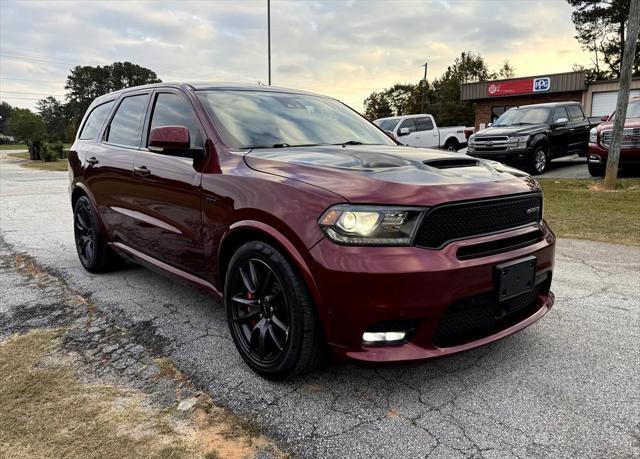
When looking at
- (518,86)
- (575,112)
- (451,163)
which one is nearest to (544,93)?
(518,86)

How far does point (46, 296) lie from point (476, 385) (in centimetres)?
364

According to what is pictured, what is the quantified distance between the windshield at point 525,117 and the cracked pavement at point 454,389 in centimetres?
984

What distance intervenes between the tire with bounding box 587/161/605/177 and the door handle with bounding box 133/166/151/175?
10.4m

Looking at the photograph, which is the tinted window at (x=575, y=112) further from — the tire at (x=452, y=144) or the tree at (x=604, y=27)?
the tree at (x=604, y=27)

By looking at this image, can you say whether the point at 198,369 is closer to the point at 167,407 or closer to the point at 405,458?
the point at 167,407

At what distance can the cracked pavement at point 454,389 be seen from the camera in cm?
216

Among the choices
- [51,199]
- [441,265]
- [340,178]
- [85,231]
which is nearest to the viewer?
[441,265]

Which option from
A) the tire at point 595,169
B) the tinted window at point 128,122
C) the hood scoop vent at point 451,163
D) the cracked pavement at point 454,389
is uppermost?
the tinted window at point 128,122

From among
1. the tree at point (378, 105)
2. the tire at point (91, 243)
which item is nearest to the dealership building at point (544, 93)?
the tire at point (91, 243)

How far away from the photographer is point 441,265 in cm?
222

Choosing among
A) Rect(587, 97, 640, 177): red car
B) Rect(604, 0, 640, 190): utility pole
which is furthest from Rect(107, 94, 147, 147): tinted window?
Rect(587, 97, 640, 177): red car

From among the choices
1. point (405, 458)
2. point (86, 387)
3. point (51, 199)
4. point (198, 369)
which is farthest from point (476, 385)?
point (51, 199)

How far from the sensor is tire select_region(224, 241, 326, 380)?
94.3 inches

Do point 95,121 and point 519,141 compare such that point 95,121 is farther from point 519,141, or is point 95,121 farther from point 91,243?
point 519,141
